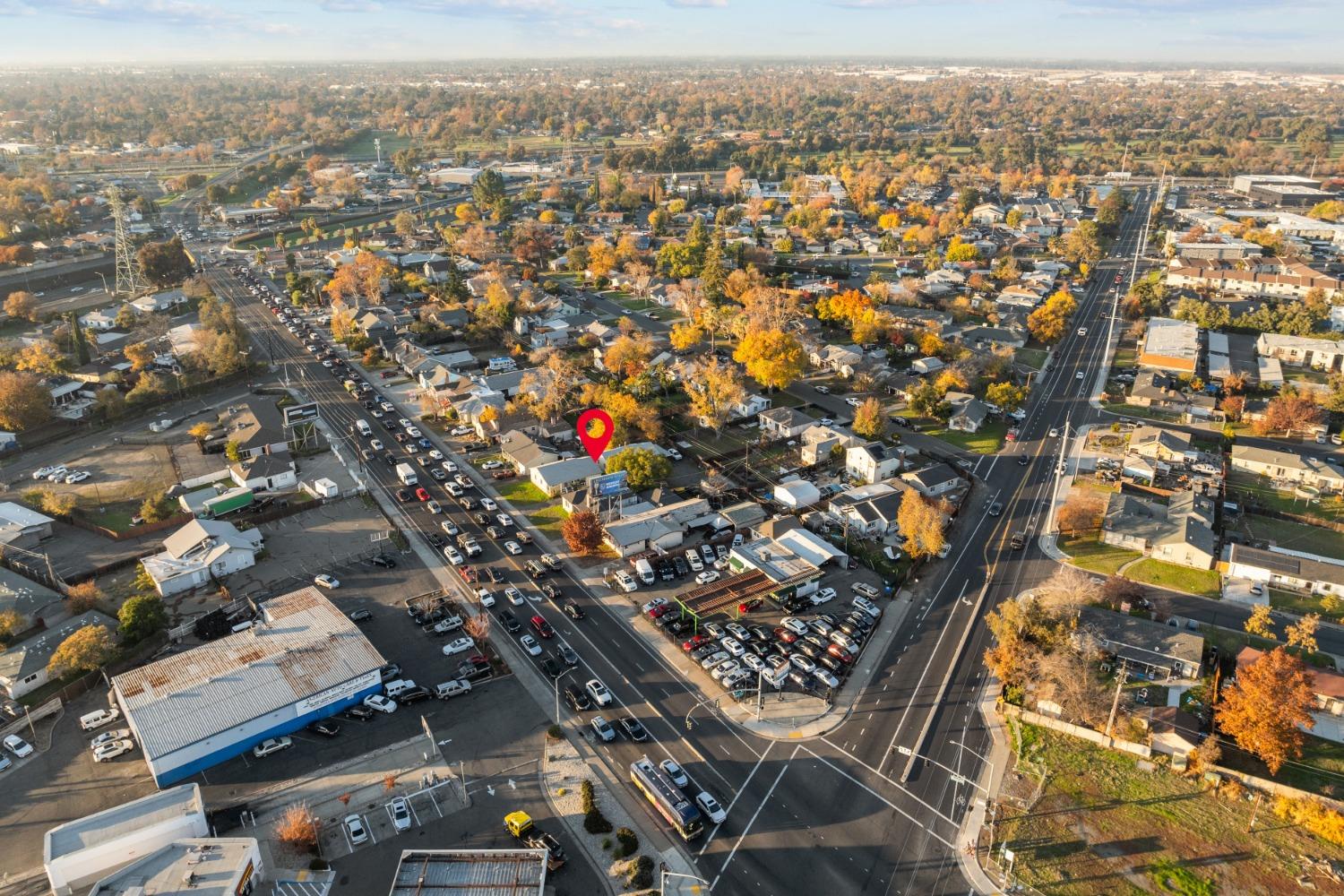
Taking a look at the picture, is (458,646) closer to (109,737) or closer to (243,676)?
(243,676)

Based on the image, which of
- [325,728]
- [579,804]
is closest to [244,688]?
[325,728]

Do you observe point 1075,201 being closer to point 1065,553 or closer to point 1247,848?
point 1065,553

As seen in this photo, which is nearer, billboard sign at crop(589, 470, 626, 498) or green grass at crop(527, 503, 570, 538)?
green grass at crop(527, 503, 570, 538)

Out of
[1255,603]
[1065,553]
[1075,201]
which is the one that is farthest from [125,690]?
[1075,201]

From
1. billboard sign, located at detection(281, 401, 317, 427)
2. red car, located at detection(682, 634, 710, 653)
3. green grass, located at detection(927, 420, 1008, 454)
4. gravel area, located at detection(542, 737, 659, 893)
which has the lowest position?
gravel area, located at detection(542, 737, 659, 893)

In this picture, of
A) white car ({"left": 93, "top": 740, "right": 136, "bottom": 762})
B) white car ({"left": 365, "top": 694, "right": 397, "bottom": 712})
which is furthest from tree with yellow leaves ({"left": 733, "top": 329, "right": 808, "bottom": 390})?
white car ({"left": 93, "top": 740, "right": 136, "bottom": 762})

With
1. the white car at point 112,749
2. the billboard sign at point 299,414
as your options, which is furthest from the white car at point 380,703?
the billboard sign at point 299,414

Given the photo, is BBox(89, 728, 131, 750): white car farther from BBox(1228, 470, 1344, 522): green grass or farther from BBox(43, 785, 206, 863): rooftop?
BBox(1228, 470, 1344, 522): green grass

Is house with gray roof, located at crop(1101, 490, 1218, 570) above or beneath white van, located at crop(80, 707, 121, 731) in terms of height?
above
